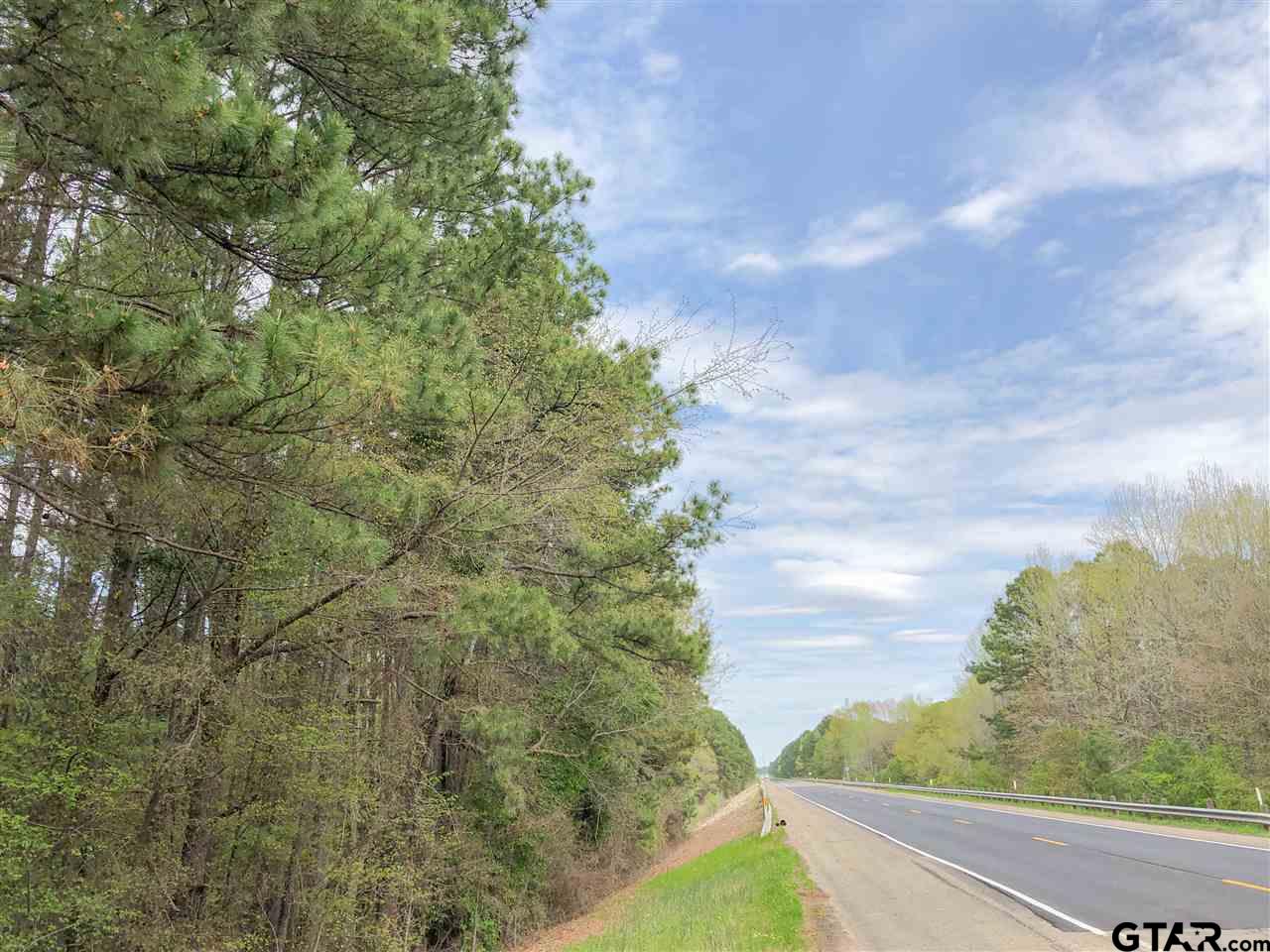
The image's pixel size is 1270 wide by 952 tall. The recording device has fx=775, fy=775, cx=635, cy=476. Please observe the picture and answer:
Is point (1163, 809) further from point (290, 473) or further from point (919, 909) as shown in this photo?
point (290, 473)

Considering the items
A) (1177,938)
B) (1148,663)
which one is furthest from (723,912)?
(1148,663)

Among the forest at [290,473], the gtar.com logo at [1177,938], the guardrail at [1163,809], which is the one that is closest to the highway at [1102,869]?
the gtar.com logo at [1177,938]

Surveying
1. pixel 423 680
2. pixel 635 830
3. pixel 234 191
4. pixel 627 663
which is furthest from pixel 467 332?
pixel 635 830

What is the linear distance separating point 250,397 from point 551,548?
661cm

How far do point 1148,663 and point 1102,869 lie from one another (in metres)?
22.7

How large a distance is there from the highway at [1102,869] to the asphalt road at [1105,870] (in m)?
0.01

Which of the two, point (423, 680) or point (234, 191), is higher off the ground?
point (234, 191)

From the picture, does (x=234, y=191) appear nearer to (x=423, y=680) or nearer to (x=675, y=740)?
(x=423, y=680)

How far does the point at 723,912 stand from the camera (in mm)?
10914

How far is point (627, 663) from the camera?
12.4 meters

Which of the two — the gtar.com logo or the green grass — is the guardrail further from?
the gtar.com logo

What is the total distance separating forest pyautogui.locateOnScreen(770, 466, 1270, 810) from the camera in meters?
23.7

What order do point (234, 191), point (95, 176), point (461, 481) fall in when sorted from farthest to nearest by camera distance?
point (461, 481)
point (95, 176)
point (234, 191)

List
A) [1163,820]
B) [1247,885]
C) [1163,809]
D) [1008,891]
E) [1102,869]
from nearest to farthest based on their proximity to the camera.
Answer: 1. [1247,885]
2. [1008,891]
3. [1102,869]
4. [1163,809]
5. [1163,820]
